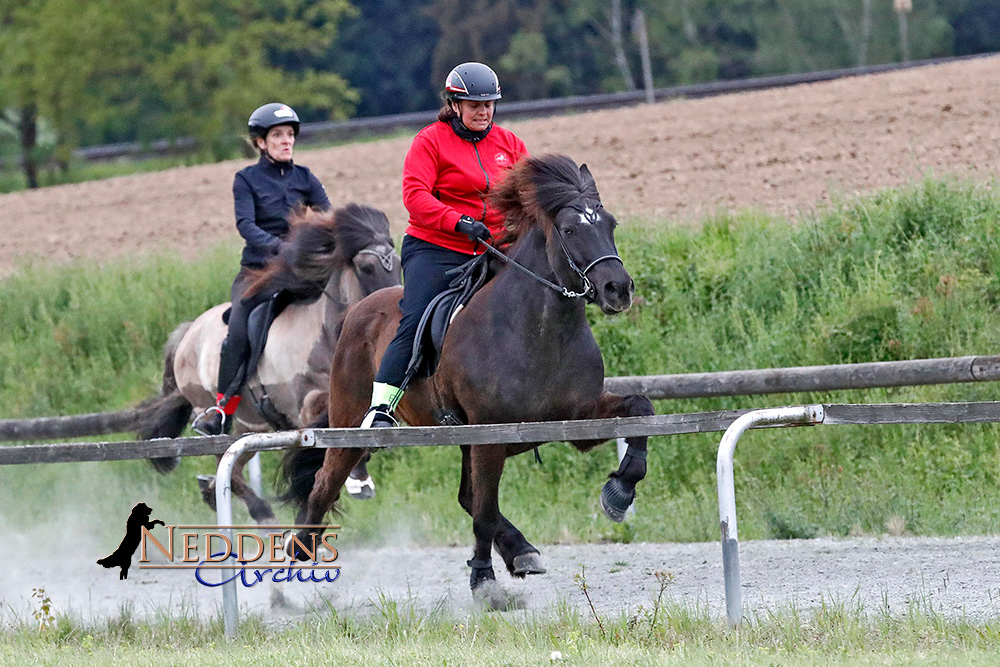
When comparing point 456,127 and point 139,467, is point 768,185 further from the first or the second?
point 456,127

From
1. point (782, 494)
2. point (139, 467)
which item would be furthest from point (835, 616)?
point (139, 467)

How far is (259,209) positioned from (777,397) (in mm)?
4566

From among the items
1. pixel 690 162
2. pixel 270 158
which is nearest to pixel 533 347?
pixel 270 158

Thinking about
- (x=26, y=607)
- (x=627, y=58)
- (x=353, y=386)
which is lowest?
(x=26, y=607)

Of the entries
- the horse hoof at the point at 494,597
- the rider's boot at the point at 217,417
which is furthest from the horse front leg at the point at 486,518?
the rider's boot at the point at 217,417

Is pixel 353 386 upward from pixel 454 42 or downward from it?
downward

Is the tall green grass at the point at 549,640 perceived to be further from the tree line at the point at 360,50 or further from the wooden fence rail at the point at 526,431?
the tree line at the point at 360,50

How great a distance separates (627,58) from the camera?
54.4 m

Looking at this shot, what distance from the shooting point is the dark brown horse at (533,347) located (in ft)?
22.5

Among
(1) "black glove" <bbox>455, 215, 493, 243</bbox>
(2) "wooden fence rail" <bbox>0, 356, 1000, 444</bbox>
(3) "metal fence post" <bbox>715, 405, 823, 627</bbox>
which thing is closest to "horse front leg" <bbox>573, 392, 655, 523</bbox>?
(1) "black glove" <bbox>455, 215, 493, 243</bbox>

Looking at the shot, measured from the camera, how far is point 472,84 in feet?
24.1

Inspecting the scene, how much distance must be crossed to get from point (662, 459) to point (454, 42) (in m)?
43.0

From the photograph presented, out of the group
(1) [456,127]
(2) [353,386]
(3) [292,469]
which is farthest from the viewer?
(3) [292,469]

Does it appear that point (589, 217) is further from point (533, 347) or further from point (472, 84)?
point (472, 84)
